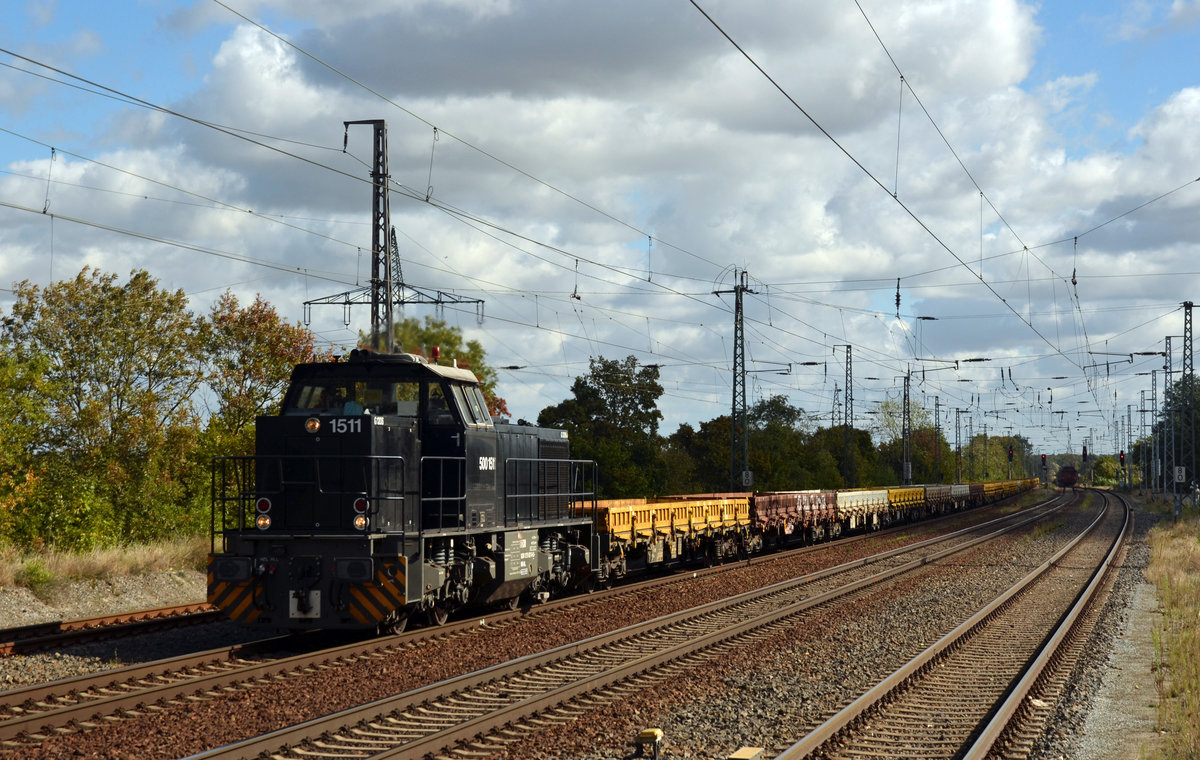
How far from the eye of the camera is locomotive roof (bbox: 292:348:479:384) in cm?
1327

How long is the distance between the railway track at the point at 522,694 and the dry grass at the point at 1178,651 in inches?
180

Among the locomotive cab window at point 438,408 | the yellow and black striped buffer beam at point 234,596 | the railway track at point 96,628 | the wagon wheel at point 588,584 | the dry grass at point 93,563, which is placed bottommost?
the wagon wheel at point 588,584

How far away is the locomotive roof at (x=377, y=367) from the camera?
13273 mm

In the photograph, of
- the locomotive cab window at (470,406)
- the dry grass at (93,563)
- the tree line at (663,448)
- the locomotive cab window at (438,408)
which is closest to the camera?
the locomotive cab window at (438,408)

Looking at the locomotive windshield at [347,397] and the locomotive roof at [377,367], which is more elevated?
the locomotive roof at [377,367]

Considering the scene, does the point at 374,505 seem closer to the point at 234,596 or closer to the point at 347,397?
the point at 347,397

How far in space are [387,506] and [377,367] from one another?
1.84 metres

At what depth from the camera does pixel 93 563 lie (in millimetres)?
17500

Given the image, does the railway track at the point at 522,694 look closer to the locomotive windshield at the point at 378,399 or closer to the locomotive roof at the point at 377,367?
the locomotive windshield at the point at 378,399

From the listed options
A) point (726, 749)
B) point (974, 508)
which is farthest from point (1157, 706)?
point (974, 508)

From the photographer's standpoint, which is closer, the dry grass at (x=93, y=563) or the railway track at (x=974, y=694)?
the railway track at (x=974, y=694)

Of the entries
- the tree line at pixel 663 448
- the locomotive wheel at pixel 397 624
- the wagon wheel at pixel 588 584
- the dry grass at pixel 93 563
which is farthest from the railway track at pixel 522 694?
the tree line at pixel 663 448

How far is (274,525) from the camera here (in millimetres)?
12523

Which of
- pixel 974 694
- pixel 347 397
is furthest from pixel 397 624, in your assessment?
pixel 974 694
